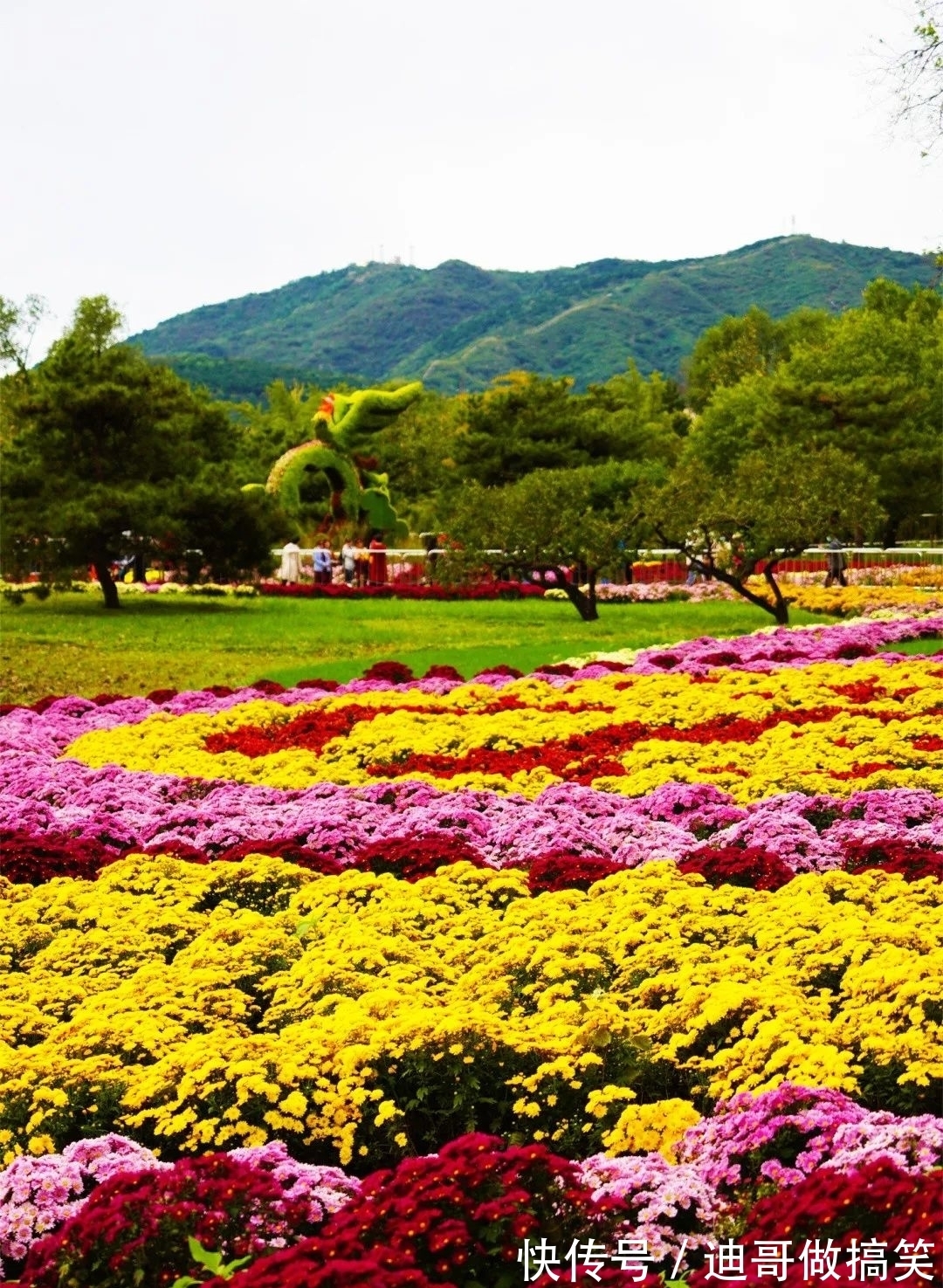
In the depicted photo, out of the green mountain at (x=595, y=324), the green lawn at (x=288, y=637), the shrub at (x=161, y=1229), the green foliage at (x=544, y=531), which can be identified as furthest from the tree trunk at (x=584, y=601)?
the green mountain at (x=595, y=324)

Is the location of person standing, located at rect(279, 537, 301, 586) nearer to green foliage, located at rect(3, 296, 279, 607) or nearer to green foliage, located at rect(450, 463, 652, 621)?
green foliage, located at rect(3, 296, 279, 607)

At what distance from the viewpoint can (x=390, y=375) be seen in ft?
571

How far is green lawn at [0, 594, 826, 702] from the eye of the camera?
653 inches

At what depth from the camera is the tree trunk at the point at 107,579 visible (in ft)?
85.0

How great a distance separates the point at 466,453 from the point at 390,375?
13045cm

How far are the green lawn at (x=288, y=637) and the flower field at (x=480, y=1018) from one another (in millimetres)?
7746

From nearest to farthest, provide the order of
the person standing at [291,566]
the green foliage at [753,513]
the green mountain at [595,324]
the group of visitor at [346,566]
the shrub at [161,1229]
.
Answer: the shrub at [161,1229] → the green foliage at [753,513] → the group of visitor at [346,566] → the person standing at [291,566] → the green mountain at [595,324]

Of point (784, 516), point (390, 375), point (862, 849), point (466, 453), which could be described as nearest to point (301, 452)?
point (466, 453)

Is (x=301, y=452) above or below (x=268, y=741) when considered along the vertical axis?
above

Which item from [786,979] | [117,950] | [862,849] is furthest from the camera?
[862,849]

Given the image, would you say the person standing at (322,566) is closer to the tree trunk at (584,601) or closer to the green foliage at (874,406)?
the green foliage at (874,406)

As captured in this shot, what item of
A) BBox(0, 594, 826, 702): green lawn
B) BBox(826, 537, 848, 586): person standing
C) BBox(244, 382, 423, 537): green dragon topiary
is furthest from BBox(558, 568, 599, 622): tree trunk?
BBox(244, 382, 423, 537): green dragon topiary

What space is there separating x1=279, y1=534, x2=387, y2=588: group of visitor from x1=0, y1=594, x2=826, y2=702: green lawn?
507cm

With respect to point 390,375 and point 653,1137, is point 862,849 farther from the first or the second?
point 390,375
